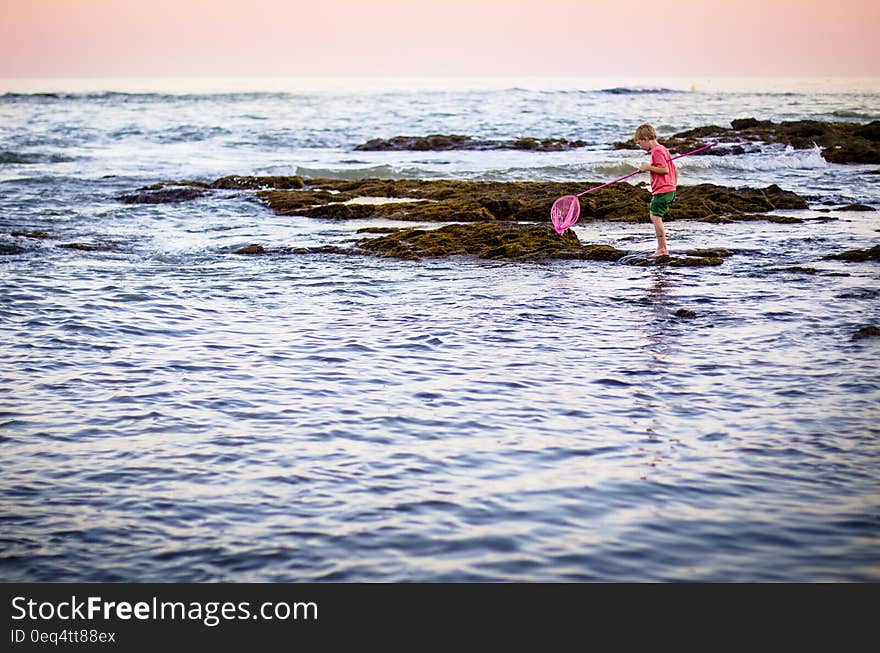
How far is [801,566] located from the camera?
4.69 metres

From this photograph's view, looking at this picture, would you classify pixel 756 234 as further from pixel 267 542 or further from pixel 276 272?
A: pixel 267 542

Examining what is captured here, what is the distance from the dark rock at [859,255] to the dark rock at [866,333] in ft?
14.2

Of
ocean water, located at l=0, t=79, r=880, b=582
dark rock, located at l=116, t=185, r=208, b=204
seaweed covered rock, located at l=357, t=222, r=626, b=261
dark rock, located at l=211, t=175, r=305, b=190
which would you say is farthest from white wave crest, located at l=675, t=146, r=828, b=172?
dark rock, located at l=116, t=185, r=208, b=204

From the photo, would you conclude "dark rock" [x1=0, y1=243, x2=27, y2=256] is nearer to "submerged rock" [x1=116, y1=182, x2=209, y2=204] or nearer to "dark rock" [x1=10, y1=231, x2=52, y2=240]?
"dark rock" [x1=10, y1=231, x2=52, y2=240]

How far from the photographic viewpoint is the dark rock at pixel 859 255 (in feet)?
42.7

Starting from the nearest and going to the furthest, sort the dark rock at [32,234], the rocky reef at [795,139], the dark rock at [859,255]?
the dark rock at [859,255] → the dark rock at [32,234] → the rocky reef at [795,139]

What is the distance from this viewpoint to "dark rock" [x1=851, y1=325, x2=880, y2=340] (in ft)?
29.3

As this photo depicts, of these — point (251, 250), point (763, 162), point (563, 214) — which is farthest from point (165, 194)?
point (763, 162)

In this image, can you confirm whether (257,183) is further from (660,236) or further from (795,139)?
(795,139)

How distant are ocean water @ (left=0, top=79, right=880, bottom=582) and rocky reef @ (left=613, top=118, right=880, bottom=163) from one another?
15.3 meters

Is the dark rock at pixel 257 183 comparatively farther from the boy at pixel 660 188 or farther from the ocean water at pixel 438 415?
the boy at pixel 660 188

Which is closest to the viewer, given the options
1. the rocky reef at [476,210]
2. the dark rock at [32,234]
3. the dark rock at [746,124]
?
the rocky reef at [476,210]

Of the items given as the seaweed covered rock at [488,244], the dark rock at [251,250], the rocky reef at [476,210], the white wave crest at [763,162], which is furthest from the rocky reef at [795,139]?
the dark rock at [251,250]

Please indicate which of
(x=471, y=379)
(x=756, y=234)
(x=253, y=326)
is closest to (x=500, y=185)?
(x=756, y=234)
